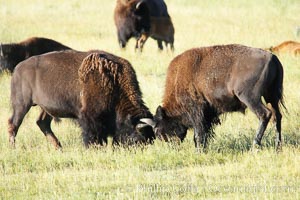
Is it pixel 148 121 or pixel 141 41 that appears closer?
pixel 148 121

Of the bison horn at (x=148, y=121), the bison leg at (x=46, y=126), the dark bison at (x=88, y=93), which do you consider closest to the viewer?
the bison horn at (x=148, y=121)

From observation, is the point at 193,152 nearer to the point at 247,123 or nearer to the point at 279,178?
the point at 279,178

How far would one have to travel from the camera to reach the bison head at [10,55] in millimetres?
16516

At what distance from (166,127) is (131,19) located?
12.7 metres

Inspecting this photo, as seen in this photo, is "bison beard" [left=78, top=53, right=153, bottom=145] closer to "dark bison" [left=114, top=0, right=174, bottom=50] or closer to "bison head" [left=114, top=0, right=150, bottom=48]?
"dark bison" [left=114, top=0, right=174, bottom=50]

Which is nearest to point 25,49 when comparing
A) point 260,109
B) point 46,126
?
point 46,126

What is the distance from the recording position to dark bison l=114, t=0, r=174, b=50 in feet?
77.8

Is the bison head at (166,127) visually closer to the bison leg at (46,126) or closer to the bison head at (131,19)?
the bison leg at (46,126)

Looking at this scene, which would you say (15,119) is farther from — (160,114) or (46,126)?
(160,114)

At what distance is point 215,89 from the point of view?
439 inches

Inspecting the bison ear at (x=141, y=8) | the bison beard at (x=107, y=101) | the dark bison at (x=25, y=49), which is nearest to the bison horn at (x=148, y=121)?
the bison beard at (x=107, y=101)

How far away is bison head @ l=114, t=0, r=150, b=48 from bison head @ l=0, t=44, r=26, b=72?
274 inches

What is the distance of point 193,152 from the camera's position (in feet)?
35.4

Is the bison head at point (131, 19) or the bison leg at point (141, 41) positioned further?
the bison head at point (131, 19)
